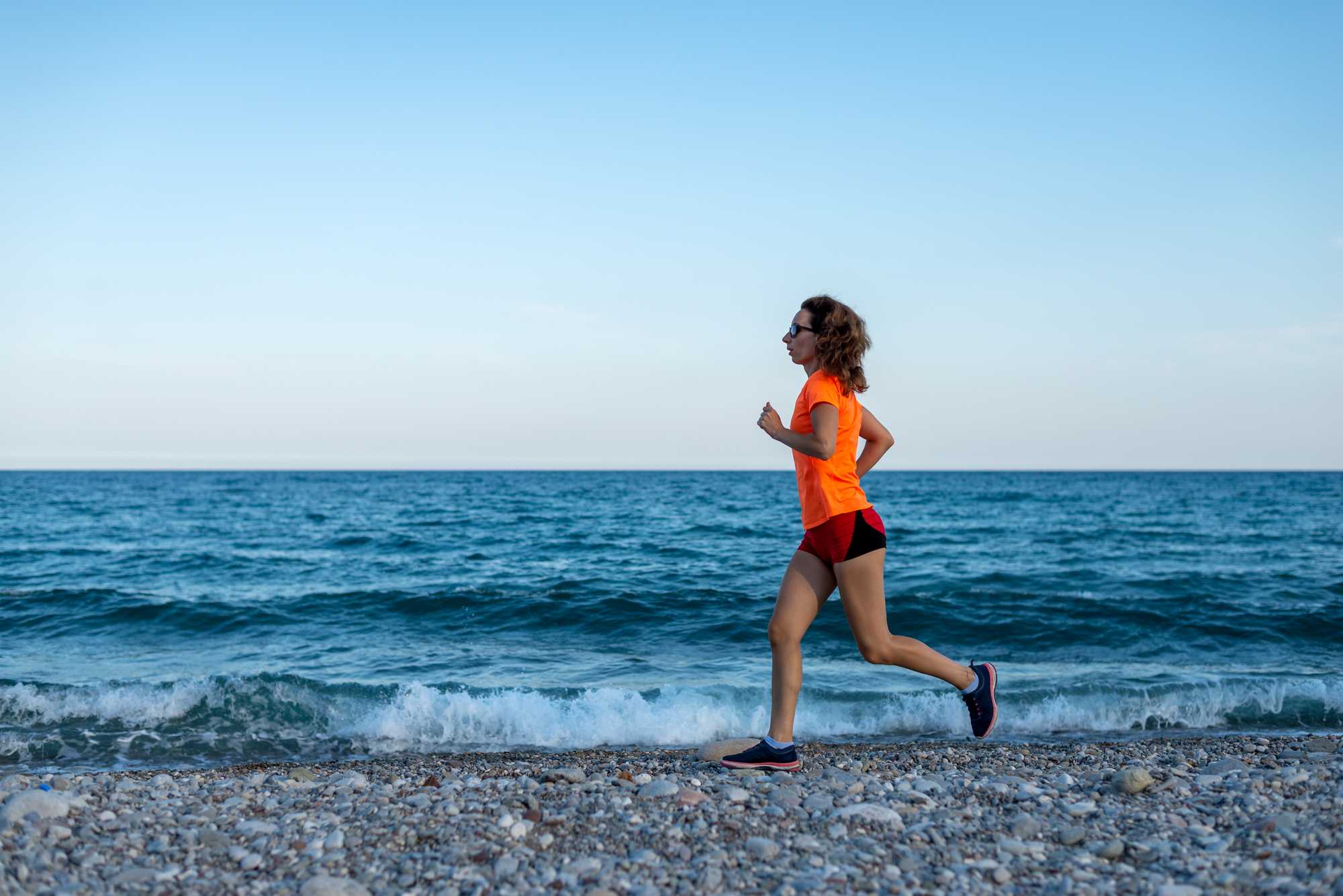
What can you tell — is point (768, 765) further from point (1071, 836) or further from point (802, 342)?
point (802, 342)

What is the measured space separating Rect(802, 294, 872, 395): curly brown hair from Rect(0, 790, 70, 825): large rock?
4025mm

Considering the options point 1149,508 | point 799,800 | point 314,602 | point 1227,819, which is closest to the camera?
point 1227,819

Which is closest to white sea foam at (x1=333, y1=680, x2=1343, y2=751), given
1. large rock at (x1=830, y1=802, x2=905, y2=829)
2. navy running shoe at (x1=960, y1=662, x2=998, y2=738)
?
navy running shoe at (x1=960, y1=662, x2=998, y2=738)

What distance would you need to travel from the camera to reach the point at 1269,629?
40.8 ft

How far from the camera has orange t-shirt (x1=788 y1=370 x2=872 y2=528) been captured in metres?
4.48

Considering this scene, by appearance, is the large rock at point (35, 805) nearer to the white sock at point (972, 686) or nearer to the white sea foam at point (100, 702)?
the white sea foam at point (100, 702)

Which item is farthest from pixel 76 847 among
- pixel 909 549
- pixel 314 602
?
pixel 909 549

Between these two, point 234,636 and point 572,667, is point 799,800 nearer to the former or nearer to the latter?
point 572,667

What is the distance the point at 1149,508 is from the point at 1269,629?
100 ft

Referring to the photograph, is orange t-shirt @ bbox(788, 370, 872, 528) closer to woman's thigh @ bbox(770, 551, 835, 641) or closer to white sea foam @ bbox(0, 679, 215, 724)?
woman's thigh @ bbox(770, 551, 835, 641)

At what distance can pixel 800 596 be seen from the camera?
181 inches

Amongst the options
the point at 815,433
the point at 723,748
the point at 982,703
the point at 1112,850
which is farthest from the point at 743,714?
the point at 1112,850

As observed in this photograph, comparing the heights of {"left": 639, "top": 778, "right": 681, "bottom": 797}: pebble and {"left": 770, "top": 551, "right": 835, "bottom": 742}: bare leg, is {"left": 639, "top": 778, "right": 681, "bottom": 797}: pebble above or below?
below

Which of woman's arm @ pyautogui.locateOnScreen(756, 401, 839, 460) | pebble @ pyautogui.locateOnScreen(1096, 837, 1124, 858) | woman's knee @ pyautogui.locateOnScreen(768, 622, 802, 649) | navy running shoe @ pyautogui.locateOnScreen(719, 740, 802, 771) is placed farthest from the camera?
navy running shoe @ pyautogui.locateOnScreen(719, 740, 802, 771)
